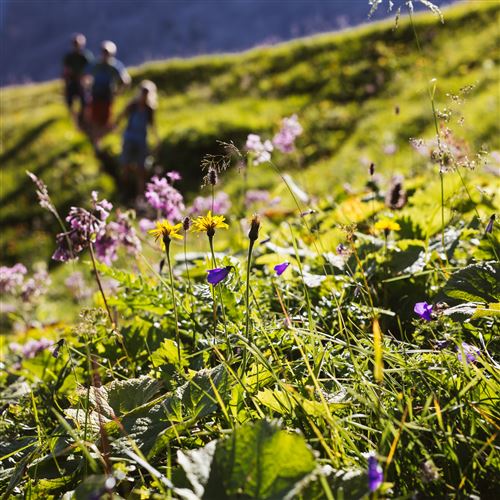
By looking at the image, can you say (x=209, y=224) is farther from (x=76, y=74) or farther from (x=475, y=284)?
(x=76, y=74)

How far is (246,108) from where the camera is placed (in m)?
16.0

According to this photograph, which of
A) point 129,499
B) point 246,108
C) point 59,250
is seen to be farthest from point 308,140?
point 129,499

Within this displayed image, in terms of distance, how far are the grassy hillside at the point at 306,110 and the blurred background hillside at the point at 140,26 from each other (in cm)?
9594

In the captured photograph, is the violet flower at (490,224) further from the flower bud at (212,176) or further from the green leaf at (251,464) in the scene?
the green leaf at (251,464)

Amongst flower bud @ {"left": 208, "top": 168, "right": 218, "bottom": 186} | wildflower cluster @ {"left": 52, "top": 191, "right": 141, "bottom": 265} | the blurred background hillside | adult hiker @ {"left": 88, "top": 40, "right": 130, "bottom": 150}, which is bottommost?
wildflower cluster @ {"left": 52, "top": 191, "right": 141, "bottom": 265}

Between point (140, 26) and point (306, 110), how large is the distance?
5170 inches

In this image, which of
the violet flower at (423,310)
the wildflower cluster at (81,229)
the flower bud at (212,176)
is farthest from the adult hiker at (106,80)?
the violet flower at (423,310)

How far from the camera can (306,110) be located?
14984mm

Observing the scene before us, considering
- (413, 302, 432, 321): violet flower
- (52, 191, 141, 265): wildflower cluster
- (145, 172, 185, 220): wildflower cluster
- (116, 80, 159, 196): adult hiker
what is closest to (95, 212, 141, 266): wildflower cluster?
(52, 191, 141, 265): wildflower cluster

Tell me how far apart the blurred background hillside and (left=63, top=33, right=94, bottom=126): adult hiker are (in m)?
101

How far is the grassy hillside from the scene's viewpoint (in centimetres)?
1109

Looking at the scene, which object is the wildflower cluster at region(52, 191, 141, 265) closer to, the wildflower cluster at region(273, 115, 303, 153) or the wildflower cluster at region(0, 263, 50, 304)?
the wildflower cluster at region(0, 263, 50, 304)

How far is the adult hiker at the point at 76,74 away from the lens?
1430cm

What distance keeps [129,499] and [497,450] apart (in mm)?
896
